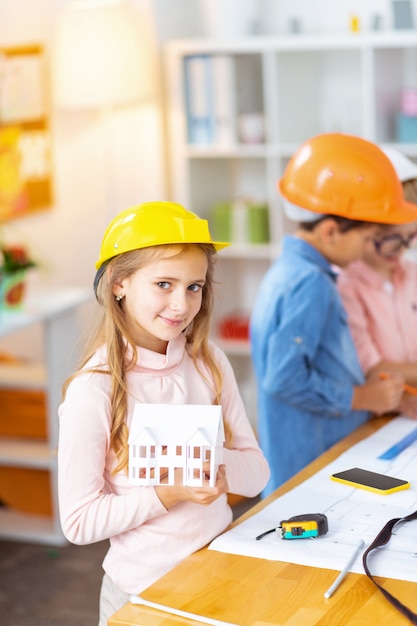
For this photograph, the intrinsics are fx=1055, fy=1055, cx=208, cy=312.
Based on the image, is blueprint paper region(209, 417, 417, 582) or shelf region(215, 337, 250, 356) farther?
shelf region(215, 337, 250, 356)

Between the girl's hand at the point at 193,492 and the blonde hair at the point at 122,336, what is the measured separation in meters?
0.09

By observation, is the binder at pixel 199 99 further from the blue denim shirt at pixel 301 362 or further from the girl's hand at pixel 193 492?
the girl's hand at pixel 193 492

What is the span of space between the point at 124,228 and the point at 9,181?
2.31 metres

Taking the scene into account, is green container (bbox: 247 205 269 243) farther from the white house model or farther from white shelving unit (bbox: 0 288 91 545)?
the white house model

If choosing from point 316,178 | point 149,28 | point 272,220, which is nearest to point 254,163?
point 272,220

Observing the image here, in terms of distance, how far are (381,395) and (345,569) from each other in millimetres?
819

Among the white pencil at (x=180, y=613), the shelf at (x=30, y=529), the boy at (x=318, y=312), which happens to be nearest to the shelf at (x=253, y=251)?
the shelf at (x=30, y=529)

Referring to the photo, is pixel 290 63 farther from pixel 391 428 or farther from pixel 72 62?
pixel 391 428

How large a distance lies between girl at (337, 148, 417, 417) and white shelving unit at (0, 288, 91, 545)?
4.32 feet

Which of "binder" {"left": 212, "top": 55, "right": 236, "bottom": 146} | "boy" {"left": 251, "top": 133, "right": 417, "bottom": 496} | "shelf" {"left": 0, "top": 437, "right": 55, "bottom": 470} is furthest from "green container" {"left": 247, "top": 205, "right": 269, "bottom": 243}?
"boy" {"left": 251, "top": 133, "right": 417, "bottom": 496}

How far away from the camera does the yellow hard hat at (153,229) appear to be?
5.33 feet

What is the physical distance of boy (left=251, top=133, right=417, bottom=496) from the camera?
2250 millimetres

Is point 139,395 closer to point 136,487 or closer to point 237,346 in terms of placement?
point 136,487

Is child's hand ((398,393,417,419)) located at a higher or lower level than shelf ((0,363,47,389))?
higher
